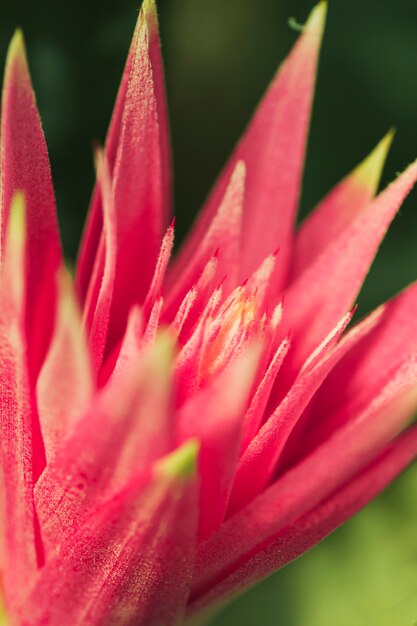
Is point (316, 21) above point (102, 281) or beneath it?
above

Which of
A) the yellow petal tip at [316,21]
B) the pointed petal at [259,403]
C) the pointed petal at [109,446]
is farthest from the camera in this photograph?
the yellow petal tip at [316,21]

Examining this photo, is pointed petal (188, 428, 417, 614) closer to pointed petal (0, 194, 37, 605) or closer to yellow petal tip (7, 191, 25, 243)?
pointed petal (0, 194, 37, 605)

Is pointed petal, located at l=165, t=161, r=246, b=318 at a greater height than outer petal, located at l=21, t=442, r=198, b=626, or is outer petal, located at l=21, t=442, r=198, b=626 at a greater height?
pointed petal, located at l=165, t=161, r=246, b=318

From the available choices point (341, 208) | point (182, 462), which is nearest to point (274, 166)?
A: point (341, 208)

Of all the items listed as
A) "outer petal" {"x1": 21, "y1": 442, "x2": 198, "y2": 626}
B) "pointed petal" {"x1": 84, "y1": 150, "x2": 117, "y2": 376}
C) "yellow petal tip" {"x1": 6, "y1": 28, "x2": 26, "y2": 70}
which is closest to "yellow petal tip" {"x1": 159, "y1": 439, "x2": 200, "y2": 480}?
"outer petal" {"x1": 21, "y1": 442, "x2": 198, "y2": 626}

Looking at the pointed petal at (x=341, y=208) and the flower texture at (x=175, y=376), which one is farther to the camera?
the pointed petal at (x=341, y=208)

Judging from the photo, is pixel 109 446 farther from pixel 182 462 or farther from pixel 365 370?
pixel 365 370

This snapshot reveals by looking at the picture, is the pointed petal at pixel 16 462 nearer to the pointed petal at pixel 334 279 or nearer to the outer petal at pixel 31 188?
the outer petal at pixel 31 188

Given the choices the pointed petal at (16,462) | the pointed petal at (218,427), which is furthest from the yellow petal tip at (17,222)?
the pointed petal at (218,427)
